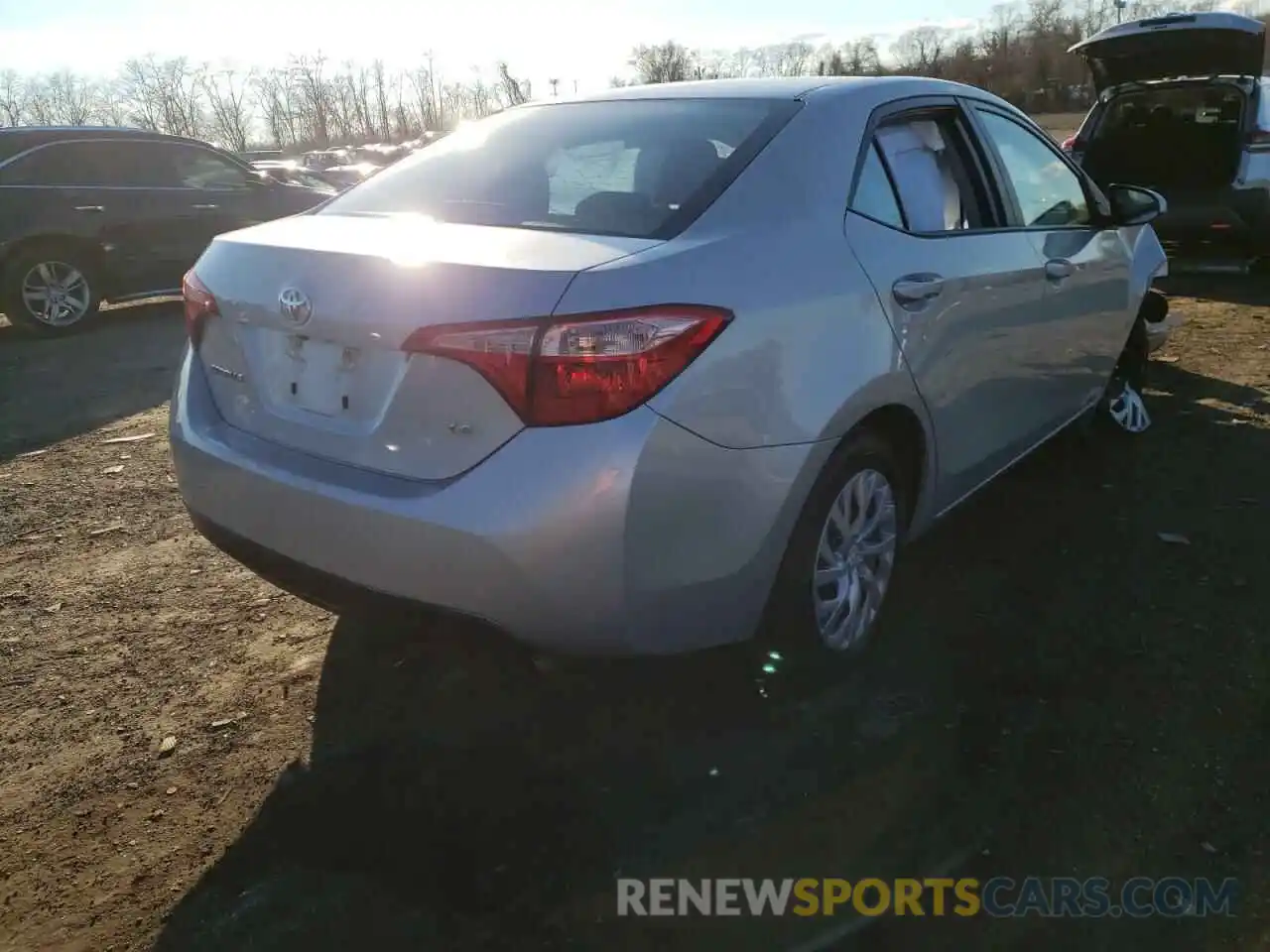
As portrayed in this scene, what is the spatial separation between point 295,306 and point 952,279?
179cm

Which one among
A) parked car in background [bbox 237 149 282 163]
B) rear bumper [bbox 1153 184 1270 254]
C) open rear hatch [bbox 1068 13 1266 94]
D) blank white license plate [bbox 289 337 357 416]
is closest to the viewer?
blank white license plate [bbox 289 337 357 416]

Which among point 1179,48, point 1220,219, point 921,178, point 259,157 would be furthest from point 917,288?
point 259,157

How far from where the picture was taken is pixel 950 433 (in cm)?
316

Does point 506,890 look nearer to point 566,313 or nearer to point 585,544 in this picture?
point 585,544

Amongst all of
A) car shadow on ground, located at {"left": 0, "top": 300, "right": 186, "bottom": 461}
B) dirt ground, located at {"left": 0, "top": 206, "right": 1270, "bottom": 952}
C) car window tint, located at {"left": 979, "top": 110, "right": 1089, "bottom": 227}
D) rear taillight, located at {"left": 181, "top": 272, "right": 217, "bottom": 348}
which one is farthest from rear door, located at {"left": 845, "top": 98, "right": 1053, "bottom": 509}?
car shadow on ground, located at {"left": 0, "top": 300, "right": 186, "bottom": 461}

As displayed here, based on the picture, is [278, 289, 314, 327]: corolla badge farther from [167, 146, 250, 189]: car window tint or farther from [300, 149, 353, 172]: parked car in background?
[300, 149, 353, 172]: parked car in background

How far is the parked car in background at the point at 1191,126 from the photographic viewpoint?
25.7 feet

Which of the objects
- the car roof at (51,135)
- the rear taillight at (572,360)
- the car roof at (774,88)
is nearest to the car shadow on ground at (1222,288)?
the car roof at (774,88)

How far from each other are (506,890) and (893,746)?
1052mm

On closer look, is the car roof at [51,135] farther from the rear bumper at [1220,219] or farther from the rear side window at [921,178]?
the rear bumper at [1220,219]

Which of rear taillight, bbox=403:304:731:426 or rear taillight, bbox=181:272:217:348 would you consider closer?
rear taillight, bbox=403:304:731:426

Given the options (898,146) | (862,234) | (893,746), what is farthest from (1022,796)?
(898,146)

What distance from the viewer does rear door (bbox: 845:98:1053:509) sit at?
283cm

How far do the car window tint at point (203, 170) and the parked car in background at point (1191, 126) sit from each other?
24.5ft
